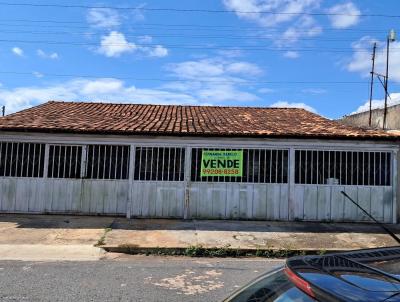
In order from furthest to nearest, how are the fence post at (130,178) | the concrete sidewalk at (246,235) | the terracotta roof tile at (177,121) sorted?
the fence post at (130,178) < the terracotta roof tile at (177,121) < the concrete sidewalk at (246,235)

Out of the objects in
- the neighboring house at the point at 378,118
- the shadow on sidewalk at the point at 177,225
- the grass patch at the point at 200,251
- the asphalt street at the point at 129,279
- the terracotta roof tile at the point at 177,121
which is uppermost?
the neighboring house at the point at 378,118

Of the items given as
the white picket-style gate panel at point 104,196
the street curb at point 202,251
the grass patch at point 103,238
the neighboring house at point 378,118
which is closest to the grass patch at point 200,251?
the street curb at point 202,251

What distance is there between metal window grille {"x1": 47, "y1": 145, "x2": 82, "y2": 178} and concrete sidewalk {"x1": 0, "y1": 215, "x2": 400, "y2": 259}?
1.24 m

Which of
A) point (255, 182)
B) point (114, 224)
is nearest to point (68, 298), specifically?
point (114, 224)

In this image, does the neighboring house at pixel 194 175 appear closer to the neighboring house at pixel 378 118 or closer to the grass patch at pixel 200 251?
the grass patch at pixel 200 251

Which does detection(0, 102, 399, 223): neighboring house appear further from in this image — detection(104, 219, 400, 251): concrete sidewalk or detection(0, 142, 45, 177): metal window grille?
detection(104, 219, 400, 251): concrete sidewalk

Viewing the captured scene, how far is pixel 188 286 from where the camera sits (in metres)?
6.49

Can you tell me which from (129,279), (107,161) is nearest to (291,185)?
(107,161)

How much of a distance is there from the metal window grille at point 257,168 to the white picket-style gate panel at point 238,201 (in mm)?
176

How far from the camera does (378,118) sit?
82.7 ft

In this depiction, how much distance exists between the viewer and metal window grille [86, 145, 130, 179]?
1304 cm

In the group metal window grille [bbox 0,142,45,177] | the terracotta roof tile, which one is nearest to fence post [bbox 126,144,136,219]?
the terracotta roof tile

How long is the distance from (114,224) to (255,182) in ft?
13.5

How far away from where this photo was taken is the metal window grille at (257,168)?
13016 mm
